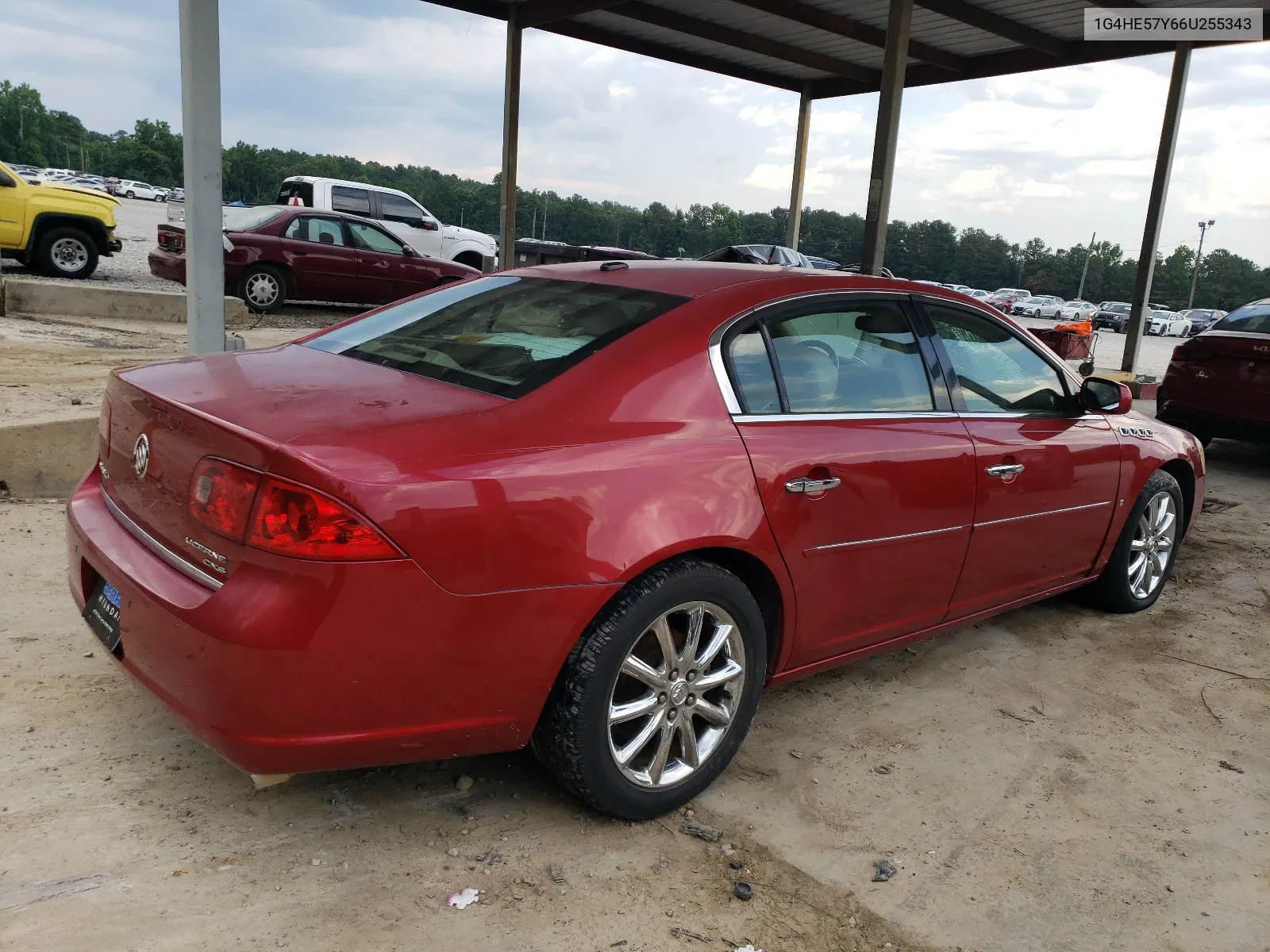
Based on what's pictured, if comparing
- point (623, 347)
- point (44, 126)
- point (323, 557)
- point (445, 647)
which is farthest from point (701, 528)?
point (44, 126)

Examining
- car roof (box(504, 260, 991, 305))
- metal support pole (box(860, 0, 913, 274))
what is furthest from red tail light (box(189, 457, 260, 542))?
metal support pole (box(860, 0, 913, 274))

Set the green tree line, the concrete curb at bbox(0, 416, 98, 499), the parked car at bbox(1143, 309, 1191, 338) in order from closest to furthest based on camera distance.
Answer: the concrete curb at bbox(0, 416, 98, 499) < the parked car at bbox(1143, 309, 1191, 338) < the green tree line

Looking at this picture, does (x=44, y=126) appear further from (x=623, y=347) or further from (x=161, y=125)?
(x=623, y=347)

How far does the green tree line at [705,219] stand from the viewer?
8856cm

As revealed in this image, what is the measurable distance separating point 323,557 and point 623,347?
1.00 meters

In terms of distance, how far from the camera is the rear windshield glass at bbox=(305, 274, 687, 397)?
2627mm

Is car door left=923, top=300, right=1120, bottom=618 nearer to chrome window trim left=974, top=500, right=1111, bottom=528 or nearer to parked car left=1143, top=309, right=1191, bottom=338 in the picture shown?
chrome window trim left=974, top=500, right=1111, bottom=528

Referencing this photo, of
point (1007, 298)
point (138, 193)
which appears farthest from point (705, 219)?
point (138, 193)

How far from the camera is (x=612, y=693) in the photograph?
2.43 m

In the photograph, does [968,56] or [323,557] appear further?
[968,56]

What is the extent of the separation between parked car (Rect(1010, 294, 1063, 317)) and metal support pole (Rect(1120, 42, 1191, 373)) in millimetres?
46734

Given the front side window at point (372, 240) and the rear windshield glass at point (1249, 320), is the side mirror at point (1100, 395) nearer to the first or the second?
the rear windshield glass at point (1249, 320)

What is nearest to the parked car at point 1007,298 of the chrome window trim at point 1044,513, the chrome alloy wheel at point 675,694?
the chrome window trim at point 1044,513

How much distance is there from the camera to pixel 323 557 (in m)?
2.03
